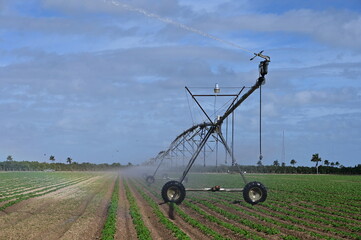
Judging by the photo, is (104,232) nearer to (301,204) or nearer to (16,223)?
(16,223)

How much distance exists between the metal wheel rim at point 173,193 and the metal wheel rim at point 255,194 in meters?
3.75

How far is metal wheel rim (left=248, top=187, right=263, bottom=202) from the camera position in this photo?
2454cm

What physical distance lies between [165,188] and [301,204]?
14.2 metres

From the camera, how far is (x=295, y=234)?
2052 cm

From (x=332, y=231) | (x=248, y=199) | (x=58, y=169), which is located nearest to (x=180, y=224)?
(x=248, y=199)

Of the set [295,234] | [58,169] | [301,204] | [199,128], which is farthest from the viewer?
[58,169]

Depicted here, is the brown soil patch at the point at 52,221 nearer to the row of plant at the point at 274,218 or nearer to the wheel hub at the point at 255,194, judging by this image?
the wheel hub at the point at 255,194

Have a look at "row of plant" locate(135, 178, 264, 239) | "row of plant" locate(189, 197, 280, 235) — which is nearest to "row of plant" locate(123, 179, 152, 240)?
"row of plant" locate(135, 178, 264, 239)

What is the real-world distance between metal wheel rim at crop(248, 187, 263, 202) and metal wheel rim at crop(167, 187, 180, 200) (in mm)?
3751

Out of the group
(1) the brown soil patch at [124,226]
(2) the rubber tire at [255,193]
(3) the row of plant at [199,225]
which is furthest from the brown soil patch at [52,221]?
(2) the rubber tire at [255,193]

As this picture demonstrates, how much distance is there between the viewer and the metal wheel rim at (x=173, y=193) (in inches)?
992

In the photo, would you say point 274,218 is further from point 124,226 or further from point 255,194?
point 124,226

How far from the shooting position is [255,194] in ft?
80.8

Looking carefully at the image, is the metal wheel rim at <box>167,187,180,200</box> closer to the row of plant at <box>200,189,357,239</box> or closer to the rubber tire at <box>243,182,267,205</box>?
the rubber tire at <box>243,182,267,205</box>
